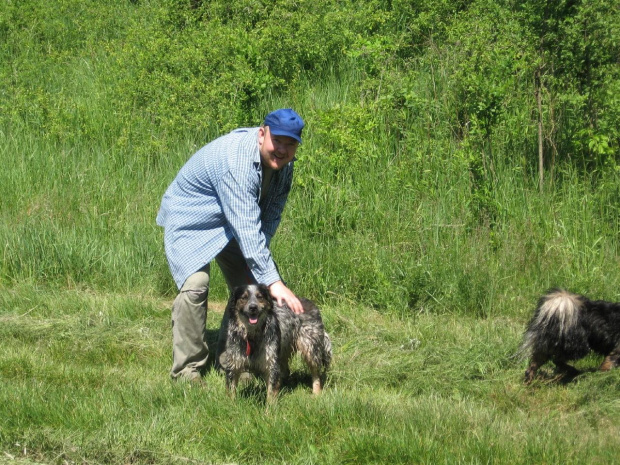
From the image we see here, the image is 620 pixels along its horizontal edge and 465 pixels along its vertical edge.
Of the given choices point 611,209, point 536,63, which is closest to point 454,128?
point 536,63

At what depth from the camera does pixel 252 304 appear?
618cm

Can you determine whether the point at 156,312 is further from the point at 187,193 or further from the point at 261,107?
the point at 261,107

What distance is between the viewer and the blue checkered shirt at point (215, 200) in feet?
20.4

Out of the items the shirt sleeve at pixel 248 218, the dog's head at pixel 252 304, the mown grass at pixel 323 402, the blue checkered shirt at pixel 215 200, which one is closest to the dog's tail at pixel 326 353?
the mown grass at pixel 323 402

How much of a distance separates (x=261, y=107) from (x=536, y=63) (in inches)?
160

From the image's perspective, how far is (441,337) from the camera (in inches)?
314

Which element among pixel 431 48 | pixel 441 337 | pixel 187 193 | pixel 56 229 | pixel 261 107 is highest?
pixel 431 48

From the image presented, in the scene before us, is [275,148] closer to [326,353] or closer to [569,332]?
[326,353]

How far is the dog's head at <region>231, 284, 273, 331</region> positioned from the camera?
6.20 m

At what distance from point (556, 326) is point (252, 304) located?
255cm

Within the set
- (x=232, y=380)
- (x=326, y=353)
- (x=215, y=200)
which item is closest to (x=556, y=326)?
(x=326, y=353)

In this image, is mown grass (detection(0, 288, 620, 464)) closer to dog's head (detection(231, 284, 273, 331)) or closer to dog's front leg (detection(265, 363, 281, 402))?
dog's front leg (detection(265, 363, 281, 402))

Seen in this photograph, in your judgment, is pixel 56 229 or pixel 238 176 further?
pixel 56 229

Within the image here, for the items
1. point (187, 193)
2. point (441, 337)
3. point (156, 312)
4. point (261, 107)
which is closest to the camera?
point (187, 193)
